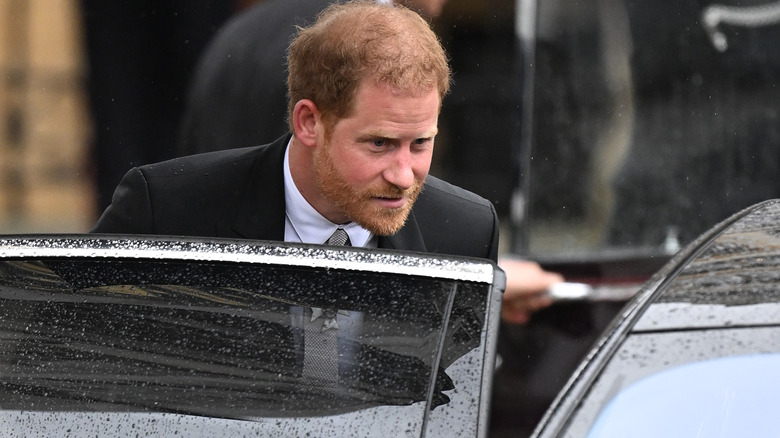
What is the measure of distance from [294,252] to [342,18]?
27.4 inches

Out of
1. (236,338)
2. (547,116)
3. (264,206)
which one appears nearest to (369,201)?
(264,206)

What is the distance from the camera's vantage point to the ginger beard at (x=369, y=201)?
283cm

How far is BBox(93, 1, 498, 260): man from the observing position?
2828 mm

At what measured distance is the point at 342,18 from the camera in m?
2.97

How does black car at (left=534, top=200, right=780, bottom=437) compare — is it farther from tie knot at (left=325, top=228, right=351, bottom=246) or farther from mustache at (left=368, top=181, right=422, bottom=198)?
tie knot at (left=325, top=228, right=351, bottom=246)

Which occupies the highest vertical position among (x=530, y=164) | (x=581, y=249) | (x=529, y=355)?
(x=530, y=164)

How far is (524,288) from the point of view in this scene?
473 cm

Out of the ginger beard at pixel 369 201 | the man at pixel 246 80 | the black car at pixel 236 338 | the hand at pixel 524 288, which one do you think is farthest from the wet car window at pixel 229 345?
the hand at pixel 524 288

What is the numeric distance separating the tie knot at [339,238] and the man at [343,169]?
0.04 feet

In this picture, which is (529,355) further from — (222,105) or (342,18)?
(342,18)

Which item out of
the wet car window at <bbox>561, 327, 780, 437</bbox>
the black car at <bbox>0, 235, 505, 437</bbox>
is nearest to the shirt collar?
the black car at <bbox>0, 235, 505, 437</bbox>

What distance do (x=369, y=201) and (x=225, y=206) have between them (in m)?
0.38

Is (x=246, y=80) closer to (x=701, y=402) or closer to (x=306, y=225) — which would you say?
(x=306, y=225)

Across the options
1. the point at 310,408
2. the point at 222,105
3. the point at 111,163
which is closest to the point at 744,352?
the point at 310,408
